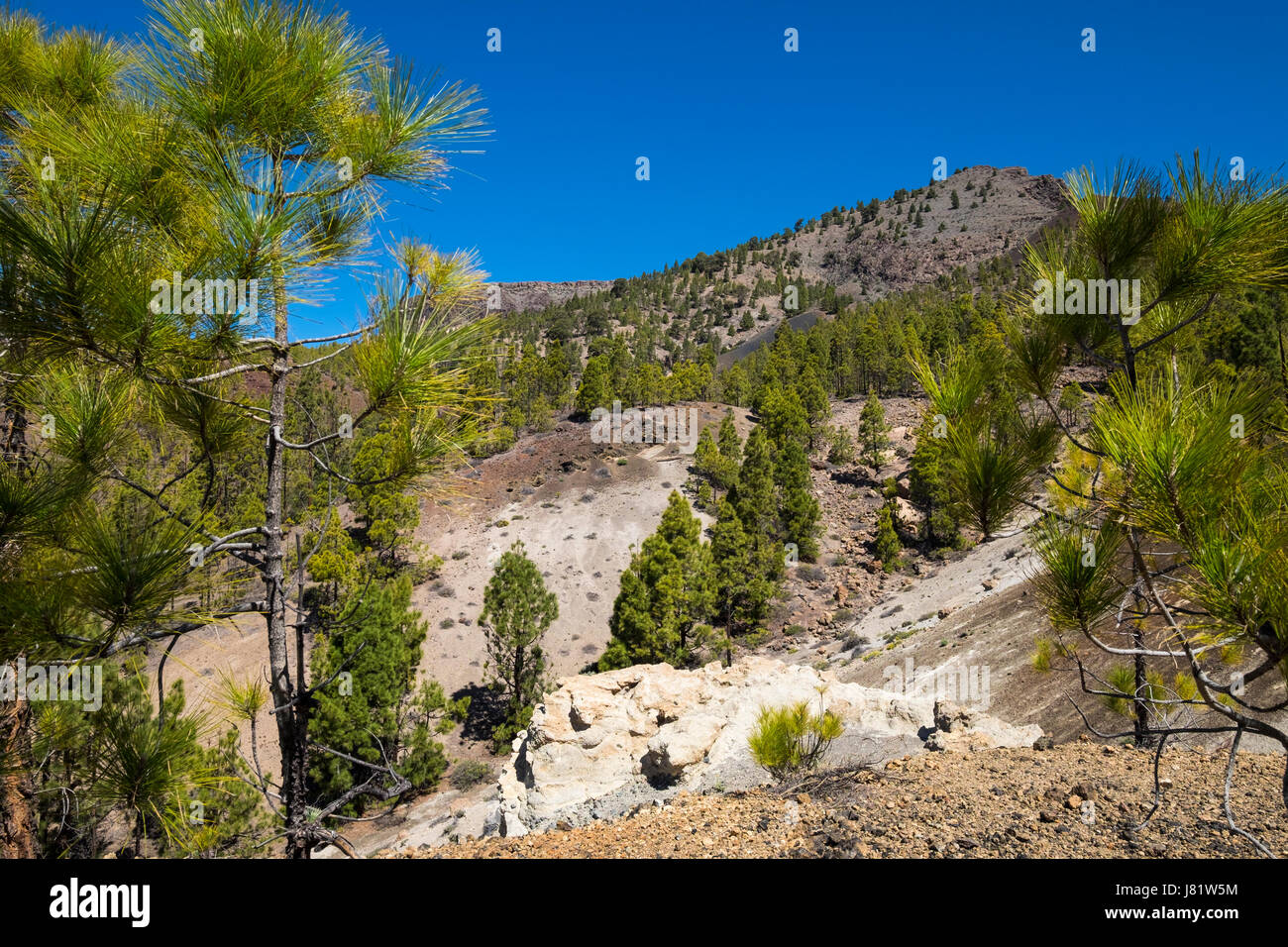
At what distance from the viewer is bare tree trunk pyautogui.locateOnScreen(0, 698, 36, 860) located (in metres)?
3.08

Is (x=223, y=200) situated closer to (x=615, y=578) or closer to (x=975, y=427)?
(x=975, y=427)

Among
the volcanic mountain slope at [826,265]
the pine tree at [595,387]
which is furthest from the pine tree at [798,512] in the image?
the volcanic mountain slope at [826,265]

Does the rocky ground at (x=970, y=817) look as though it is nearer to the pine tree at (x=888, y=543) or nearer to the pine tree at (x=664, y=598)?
the pine tree at (x=664, y=598)

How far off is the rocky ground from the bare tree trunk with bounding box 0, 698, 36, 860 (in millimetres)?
2818

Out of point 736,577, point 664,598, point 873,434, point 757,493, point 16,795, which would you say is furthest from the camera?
point 873,434

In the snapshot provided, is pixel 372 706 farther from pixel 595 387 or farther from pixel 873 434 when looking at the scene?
pixel 873 434

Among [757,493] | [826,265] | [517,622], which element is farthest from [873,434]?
[826,265]

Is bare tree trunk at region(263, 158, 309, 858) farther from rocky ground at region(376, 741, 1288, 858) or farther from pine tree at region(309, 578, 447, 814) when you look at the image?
pine tree at region(309, 578, 447, 814)

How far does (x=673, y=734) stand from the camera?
33.6ft

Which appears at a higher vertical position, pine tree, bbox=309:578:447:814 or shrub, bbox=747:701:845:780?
shrub, bbox=747:701:845:780

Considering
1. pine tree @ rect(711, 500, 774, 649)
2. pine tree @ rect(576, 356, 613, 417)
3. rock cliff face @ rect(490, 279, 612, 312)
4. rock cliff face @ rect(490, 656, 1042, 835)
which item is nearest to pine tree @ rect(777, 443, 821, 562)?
pine tree @ rect(711, 500, 774, 649)

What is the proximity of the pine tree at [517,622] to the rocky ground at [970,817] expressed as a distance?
14.6 meters

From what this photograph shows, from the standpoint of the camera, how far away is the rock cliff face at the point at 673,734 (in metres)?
9.56

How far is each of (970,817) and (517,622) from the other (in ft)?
58.4
